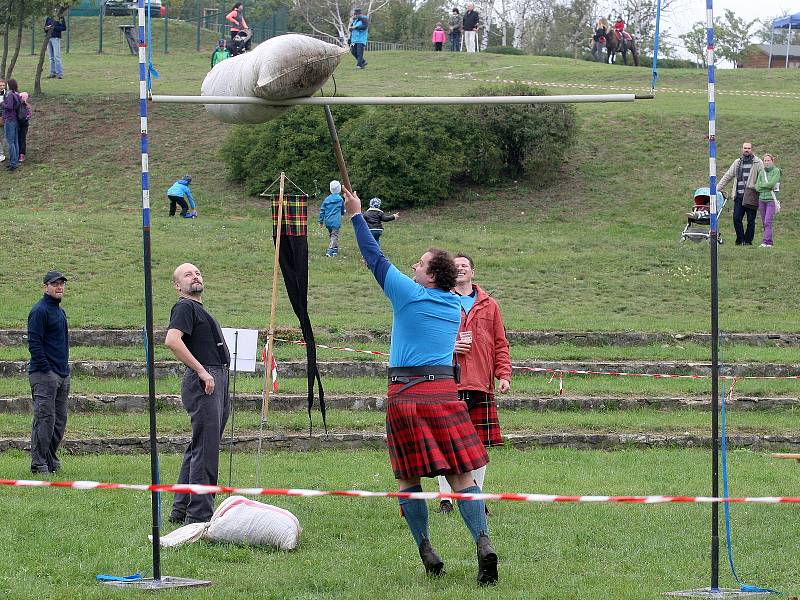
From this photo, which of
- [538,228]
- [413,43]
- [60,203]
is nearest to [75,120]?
[60,203]

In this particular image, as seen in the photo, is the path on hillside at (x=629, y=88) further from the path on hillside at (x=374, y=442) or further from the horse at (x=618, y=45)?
the path on hillside at (x=374, y=442)

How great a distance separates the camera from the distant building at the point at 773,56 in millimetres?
53625

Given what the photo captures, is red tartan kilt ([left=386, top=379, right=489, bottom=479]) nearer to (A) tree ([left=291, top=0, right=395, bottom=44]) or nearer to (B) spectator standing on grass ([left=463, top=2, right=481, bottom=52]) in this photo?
(A) tree ([left=291, top=0, right=395, bottom=44])

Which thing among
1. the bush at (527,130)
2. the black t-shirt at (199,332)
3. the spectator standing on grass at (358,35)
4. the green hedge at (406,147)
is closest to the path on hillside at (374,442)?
the black t-shirt at (199,332)

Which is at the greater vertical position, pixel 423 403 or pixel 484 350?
pixel 423 403

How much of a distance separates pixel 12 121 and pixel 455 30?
22.1 metres

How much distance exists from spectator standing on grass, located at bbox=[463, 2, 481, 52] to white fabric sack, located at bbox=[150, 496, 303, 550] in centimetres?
3816

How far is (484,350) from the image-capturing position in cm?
875

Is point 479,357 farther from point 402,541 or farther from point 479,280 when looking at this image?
point 479,280

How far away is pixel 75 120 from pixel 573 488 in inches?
1022

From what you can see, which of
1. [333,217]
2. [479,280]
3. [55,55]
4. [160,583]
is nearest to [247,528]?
[160,583]

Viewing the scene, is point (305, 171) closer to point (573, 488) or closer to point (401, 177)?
point (401, 177)

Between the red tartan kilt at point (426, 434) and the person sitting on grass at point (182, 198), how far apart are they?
1864cm

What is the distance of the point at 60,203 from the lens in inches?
1048
